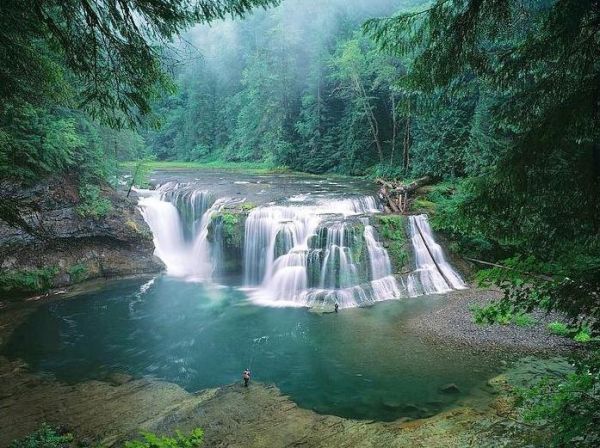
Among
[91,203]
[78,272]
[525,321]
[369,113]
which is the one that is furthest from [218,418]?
[369,113]

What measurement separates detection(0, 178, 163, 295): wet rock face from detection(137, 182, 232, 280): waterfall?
1.65 m

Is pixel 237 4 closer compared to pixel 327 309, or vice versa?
pixel 237 4

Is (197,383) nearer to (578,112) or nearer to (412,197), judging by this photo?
(578,112)

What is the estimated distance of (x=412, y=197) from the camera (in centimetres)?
2041

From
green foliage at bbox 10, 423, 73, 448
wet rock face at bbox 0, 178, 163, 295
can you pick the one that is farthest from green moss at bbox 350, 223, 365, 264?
green foliage at bbox 10, 423, 73, 448

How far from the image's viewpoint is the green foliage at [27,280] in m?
13.9

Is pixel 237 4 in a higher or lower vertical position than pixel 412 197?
higher

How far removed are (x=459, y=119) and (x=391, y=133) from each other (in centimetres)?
1046

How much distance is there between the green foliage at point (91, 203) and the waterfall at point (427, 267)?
12.3 metres

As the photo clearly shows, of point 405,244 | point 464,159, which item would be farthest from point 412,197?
point 405,244

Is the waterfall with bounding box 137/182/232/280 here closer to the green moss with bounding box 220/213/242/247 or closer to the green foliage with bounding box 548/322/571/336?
the green moss with bounding box 220/213/242/247

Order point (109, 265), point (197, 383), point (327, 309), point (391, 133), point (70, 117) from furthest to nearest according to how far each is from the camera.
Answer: point (391, 133) < point (109, 265) < point (70, 117) < point (327, 309) < point (197, 383)

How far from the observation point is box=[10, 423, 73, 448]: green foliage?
21.5 ft

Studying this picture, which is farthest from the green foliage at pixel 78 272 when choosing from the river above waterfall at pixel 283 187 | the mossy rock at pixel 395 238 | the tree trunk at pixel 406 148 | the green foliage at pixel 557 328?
the tree trunk at pixel 406 148
